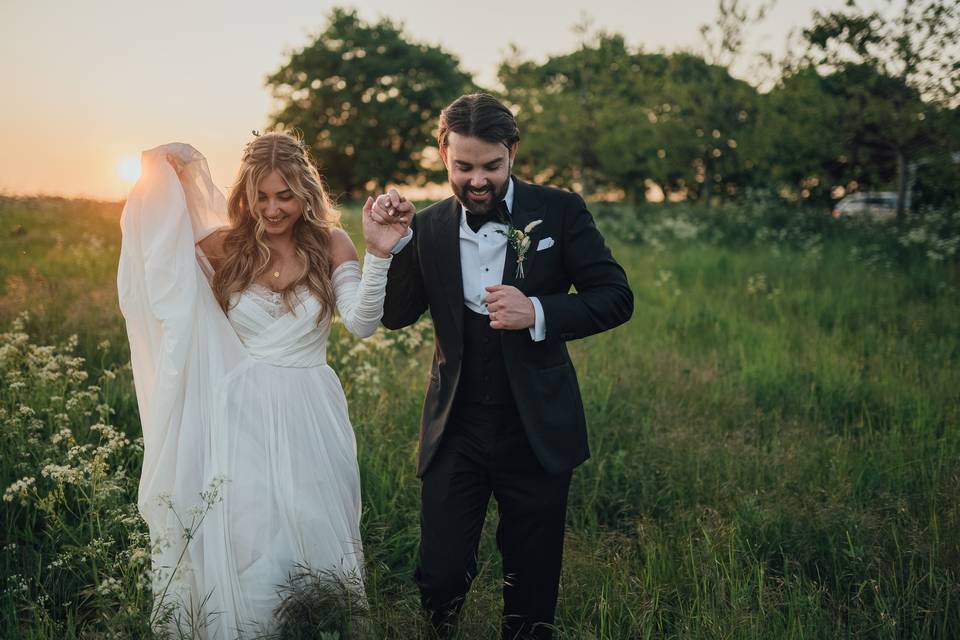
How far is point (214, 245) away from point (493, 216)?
4.80 feet

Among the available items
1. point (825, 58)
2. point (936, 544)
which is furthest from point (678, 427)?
point (825, 58)

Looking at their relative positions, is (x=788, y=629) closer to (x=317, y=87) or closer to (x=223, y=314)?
(x=223, y=314)

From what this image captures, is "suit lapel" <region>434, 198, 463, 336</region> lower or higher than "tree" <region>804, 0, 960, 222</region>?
lower

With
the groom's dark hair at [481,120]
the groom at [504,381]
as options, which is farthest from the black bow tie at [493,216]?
the groom's dark hair at [481,120]

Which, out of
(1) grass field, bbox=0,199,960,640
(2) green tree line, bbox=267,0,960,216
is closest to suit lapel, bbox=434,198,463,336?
(1) grass field, bbox=0,199,960,640

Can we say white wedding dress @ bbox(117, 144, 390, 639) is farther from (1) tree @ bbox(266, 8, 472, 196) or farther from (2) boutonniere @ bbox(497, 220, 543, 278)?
(1) tree @ bbox(266, 8, 472, 196)

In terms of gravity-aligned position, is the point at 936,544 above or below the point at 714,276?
below

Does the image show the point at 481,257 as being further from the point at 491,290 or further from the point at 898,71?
the point at 898,71

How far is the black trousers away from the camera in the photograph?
311 centimetres

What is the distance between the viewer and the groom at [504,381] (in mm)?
3045

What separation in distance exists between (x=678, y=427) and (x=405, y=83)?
4064 cm

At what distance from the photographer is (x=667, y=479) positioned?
15.7 feet

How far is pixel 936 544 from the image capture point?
3701 millimetres

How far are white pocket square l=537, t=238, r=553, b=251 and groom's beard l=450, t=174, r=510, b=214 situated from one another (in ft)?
0.87
